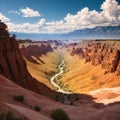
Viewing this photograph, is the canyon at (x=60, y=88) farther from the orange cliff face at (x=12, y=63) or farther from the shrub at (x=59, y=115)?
the shrub at (x=59, y=115)

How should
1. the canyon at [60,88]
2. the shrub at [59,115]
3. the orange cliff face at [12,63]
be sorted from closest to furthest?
the shrub at [59,115]
the canyon at [60,88]
the orange cliff face at [12,63]

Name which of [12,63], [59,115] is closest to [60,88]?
[12,63]

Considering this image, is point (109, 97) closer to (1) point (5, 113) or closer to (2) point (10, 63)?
(2) point (10, 63)

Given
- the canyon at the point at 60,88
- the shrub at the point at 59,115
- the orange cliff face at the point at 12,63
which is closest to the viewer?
the shrub at the point at 59,115

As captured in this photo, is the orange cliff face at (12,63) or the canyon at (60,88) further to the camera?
the orange cliff face at (12,63)

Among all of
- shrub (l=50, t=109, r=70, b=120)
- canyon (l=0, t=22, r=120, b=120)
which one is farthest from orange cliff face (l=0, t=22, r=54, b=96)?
shrub (l=50, t=109, r=70, b=120)

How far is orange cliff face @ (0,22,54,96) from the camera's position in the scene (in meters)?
69.8

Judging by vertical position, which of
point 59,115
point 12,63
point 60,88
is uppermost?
point 12,63

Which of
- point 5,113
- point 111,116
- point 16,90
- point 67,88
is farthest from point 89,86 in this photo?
point 5,113

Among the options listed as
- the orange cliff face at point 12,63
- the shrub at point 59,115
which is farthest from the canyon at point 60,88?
the shrub at point 59,115

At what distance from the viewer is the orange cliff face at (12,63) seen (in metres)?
69.8

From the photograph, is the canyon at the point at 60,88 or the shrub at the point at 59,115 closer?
the shrub at the point at 59,115

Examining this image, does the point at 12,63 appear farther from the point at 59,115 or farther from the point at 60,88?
the point at 60,88

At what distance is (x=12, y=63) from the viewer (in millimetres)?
73062
